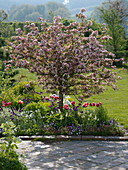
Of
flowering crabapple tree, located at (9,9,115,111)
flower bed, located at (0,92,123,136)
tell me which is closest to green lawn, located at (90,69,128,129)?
flower bed, located at (0,92,123,136)

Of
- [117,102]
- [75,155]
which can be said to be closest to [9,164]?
[75,155]

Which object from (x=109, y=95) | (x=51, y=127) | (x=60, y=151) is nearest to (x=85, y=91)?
(x=51, y=127)

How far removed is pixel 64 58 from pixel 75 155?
3.12 m

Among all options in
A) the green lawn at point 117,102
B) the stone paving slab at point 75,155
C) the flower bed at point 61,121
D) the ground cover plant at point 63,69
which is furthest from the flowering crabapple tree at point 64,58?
the stone paving slab at point 75,155

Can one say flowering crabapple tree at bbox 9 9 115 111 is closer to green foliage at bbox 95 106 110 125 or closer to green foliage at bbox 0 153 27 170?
green foliage at bbox 95 106 110 125

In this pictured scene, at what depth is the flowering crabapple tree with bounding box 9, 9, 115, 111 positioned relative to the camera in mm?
7973

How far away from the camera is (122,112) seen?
10.1 m

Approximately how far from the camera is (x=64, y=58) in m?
8.06

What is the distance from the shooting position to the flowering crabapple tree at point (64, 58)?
7.97m

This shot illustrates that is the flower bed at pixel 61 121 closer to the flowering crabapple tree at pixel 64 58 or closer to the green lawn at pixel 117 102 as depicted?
the flowering crabapple tree at pixel 64 58

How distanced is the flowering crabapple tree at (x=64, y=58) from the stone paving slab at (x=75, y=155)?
6.64 ft

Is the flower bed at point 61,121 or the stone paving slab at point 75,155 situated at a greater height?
the flower bed at point 61,121

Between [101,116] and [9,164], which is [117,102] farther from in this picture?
[9,164]

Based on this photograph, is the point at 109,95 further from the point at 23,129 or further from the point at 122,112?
the point at 23,129
